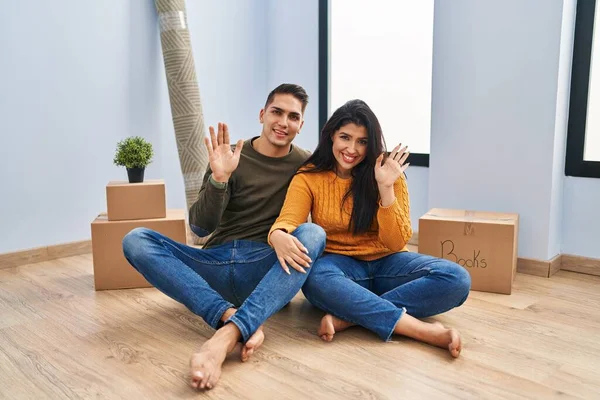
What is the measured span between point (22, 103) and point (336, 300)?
1.80m

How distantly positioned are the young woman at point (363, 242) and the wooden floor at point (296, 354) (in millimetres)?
94

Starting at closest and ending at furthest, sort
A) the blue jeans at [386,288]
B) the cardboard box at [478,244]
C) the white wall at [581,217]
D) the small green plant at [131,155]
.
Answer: the blue jeans at [386,288]
the cardboard box at [478,244]
the small green plant at [131,155]
the white wall at [581,217]

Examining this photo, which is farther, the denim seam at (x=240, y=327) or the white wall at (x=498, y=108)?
the white wall at (x=498, y=108)

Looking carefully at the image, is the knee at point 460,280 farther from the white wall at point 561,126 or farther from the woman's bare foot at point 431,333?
the white wall at point 561,126

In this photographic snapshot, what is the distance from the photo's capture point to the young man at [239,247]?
1.49 m

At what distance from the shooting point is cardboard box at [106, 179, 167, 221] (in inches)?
84.1

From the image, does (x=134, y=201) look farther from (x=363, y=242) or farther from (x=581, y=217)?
(x=581, y=217)

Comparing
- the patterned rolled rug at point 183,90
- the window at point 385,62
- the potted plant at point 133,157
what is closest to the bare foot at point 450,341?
the potted plant at point 133,157

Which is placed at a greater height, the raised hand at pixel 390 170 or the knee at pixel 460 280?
the raised hand at pixel 390 170

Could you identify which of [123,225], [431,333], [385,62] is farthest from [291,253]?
[385,62]

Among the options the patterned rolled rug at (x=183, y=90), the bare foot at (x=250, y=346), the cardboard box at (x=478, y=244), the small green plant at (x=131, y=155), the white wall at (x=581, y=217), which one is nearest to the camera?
the bare foot at (x=250, y=346)

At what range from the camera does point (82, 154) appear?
105 inches

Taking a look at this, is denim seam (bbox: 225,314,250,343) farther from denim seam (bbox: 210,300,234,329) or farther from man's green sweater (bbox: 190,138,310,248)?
man's green sweater (bbox: 190,138,310,248)

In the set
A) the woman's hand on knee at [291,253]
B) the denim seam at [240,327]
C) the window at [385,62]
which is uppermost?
the window at [385,62]
